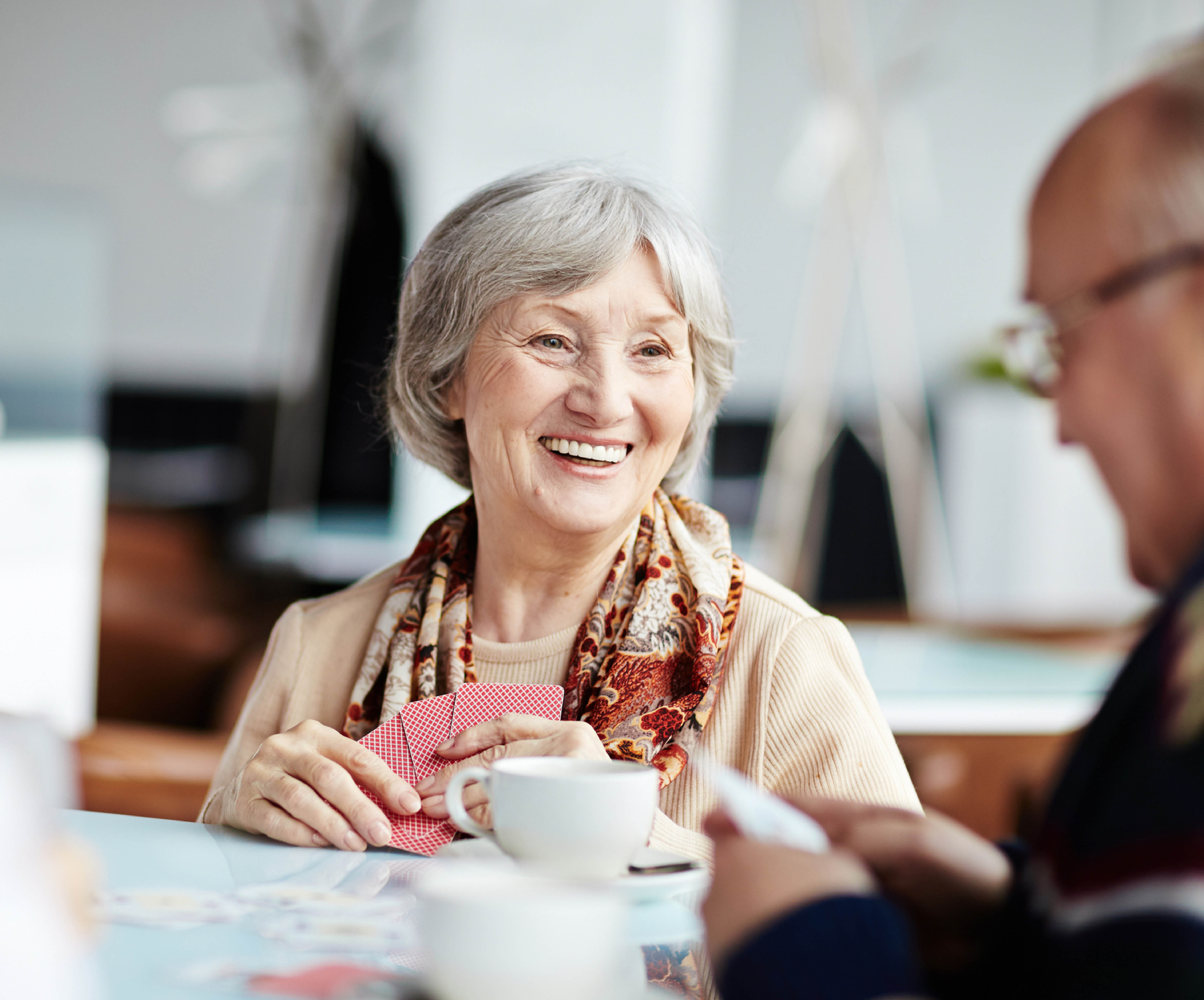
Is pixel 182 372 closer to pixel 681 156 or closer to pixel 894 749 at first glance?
pixel 681 156

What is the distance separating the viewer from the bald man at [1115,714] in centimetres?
51

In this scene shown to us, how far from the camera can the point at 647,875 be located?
88cm

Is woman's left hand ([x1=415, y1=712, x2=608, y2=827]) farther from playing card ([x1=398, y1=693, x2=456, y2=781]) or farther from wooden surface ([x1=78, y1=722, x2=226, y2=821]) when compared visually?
wooden surface ([x1=78, y1=722, x2=226, y2=821])

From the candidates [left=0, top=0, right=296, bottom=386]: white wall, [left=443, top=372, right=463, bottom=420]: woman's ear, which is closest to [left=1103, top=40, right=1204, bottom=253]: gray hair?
[left=443, top=372, right=463, bottom=420]: woman's ear

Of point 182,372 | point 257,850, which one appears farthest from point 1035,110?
point 257,850

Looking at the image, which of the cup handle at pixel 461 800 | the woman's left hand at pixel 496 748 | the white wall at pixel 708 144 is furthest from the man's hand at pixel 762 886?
the white wall at pixel 708 144

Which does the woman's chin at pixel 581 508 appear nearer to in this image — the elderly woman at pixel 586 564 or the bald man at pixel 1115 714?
the elderly woman at pixel 586 564

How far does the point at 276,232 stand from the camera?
5680 mm

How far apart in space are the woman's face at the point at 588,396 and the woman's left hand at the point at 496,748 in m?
Result: 0.33

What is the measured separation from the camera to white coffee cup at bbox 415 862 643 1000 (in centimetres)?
56

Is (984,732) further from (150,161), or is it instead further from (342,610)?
(150,161)

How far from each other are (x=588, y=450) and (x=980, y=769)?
146 cm

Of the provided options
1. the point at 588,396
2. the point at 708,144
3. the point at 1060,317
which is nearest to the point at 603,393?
the point at 588,396

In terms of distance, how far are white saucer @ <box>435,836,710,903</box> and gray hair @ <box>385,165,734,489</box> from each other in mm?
605
